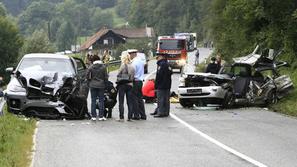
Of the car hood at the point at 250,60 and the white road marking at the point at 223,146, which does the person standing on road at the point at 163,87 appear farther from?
the car hood at the point at 250,60

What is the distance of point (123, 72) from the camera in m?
16.6

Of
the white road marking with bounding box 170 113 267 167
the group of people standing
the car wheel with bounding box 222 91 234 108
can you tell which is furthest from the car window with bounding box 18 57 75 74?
the car wheel with bounding box 222 91 234 108

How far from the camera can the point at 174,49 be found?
4819 cm

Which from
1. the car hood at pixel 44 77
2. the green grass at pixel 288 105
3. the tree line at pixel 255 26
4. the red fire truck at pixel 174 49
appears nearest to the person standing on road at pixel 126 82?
the car hood at pixel 44 77

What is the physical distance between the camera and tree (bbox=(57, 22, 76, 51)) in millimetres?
190875

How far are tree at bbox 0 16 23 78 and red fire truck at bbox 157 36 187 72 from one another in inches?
1804

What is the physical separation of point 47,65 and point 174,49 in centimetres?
3056

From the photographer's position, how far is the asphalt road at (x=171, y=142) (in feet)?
32.8

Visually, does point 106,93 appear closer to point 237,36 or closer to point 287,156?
point 287,156

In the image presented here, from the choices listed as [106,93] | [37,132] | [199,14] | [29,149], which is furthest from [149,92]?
[199,14]

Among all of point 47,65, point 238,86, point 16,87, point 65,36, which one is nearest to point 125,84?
point 47,65

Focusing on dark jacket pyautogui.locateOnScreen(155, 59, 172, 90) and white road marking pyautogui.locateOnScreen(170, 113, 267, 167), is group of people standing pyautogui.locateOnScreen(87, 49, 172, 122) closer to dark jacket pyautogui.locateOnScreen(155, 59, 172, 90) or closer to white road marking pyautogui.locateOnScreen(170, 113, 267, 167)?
dark jacket pyautogui.locateOnScreen(155, 59, 172, 90)

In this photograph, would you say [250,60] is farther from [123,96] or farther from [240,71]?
[123,96]

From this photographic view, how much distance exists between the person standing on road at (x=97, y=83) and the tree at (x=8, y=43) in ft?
244
